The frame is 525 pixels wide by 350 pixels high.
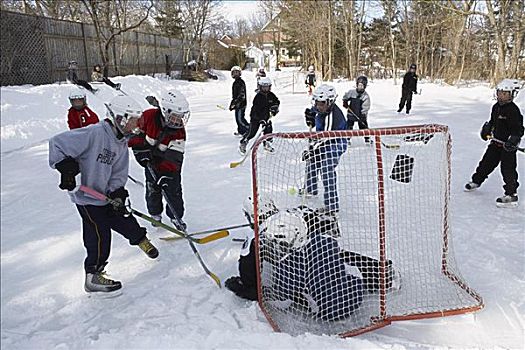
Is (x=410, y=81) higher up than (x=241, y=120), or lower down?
higher up

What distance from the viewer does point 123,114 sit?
282 cm

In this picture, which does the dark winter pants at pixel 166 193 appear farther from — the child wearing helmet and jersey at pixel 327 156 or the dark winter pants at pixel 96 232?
the child wearing helmet and jersey at pixel 327 156

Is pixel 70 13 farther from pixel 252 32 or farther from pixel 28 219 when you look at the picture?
pixel 252 32

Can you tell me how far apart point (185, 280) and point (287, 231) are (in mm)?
990

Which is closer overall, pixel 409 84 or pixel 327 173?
pixel 327 173

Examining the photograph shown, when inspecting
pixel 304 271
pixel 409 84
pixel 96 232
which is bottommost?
pixel 304 271

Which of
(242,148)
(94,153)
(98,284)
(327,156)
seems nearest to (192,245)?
(98,284)

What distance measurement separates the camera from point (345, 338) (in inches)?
92.1

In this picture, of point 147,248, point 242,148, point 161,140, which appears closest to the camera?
point 147,248

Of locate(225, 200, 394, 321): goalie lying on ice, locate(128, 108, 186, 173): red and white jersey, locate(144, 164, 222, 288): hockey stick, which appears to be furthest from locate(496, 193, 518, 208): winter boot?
locate(128, 108, 186, 173): red and white jersey

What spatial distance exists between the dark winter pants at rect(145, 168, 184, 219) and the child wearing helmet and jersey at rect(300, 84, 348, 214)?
1161 mm

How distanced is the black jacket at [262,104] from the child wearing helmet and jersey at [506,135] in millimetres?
3265

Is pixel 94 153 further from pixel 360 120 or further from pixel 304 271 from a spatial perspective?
pixel 360 120

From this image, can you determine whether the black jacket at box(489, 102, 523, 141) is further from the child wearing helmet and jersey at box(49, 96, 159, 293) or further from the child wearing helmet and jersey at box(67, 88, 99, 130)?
the child wearing helmet and jersey at box(67, 88, 99, 130)
